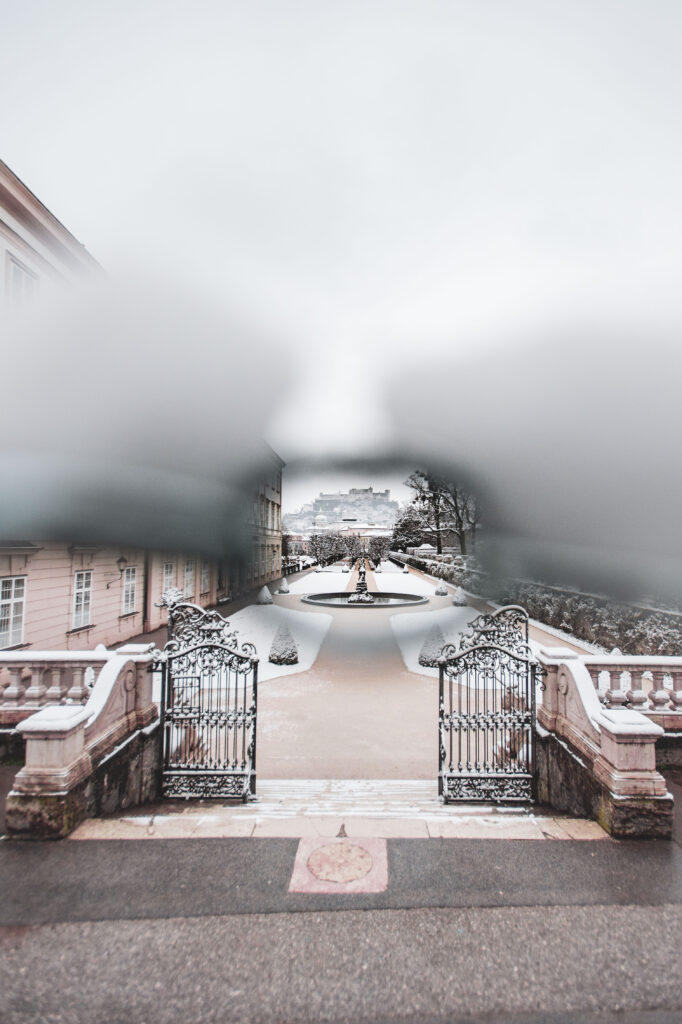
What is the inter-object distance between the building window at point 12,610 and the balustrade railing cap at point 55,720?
22.5 ft

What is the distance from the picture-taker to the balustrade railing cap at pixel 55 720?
4789mm

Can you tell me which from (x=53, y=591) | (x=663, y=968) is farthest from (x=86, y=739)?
(x=53, y=591)

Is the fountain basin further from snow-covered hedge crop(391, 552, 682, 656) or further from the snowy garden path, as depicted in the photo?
the snowy garden path

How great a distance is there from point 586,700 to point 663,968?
10.1ft

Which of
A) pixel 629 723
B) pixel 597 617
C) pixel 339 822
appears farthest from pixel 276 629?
pixel 629 723

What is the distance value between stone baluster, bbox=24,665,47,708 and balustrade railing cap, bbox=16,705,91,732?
2338mm

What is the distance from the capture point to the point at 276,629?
54.2 ft

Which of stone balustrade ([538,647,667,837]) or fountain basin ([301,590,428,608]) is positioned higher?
stone balustrade ([538,647,667,837])

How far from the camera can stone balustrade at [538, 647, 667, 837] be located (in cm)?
474

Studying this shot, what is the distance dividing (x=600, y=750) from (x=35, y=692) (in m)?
7.78

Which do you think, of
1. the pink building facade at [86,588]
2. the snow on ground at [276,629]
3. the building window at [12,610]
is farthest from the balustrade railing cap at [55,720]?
the snow on ground at [276,629]

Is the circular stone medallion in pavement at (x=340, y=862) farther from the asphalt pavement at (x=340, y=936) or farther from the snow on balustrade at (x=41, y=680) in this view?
the snow on balustrade at (x=41, y=680)

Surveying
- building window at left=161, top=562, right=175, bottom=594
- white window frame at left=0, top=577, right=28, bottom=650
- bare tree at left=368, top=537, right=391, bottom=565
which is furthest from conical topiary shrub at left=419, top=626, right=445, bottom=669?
bare tree at left=368, top=537, right=391, bottom=565

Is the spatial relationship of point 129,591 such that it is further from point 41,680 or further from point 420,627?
point 420,627
